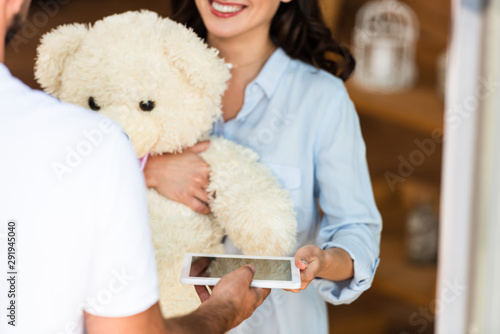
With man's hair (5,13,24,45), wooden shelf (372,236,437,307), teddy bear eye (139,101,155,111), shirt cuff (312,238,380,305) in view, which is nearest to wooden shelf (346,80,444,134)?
wooden shelf (372,236,437,307)

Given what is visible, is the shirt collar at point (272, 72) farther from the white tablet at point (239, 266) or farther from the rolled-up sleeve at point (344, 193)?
the white tablet at point (239, 266)

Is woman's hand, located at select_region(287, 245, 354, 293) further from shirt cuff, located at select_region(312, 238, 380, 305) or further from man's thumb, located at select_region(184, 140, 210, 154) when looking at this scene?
man's thumb, located at select_region(184, 140, 210, 154)

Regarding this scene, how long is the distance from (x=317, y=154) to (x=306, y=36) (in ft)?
0.64

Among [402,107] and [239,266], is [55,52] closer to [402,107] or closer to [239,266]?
[239,266]

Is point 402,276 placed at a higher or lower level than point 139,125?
lower

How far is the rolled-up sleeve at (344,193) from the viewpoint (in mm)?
858

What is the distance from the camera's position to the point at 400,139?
6.82ft

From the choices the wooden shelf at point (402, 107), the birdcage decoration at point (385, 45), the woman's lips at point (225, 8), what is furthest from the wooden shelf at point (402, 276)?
the woman's lips at point (225, 8)

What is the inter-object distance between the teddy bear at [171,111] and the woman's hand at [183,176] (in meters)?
0.01

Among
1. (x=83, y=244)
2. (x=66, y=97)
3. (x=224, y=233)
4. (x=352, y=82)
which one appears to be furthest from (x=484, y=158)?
(x=83, y=244)

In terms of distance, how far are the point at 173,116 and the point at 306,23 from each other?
29 centimetres

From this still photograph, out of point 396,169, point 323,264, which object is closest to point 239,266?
point 323,264

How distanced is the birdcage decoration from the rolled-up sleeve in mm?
967

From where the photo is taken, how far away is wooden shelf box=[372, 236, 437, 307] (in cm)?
178
